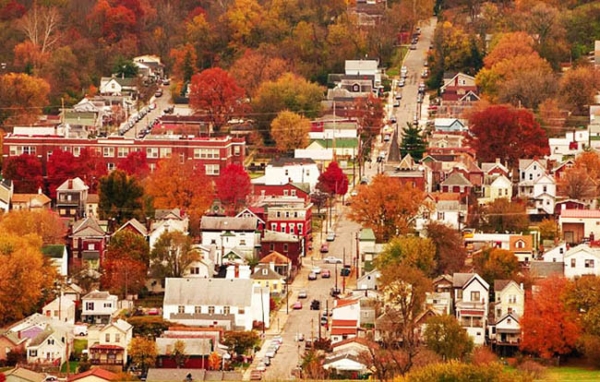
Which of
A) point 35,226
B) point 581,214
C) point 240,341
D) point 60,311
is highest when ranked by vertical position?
point 581,214

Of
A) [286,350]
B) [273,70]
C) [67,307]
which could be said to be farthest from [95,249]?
[273,70]

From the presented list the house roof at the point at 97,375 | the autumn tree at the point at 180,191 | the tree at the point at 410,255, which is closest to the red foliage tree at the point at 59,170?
the autumn tree at the point at 180,191

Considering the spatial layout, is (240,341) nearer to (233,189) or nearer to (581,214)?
(581,214)

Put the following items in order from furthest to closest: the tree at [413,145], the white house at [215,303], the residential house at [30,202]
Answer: the tree at [413,145] → the residential house at [30,202] → the white house at [215,303]

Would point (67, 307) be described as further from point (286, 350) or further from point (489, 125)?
point (489, 125)

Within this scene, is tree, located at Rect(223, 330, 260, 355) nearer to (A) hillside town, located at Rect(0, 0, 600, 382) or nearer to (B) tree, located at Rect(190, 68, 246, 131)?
(A) hillside town, located at Rect(0, 0, 600, 382)

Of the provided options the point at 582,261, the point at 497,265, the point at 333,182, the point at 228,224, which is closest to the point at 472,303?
the point at 497,265

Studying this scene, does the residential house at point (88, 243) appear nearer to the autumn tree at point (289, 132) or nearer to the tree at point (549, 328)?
the tree at point (549, 328)
